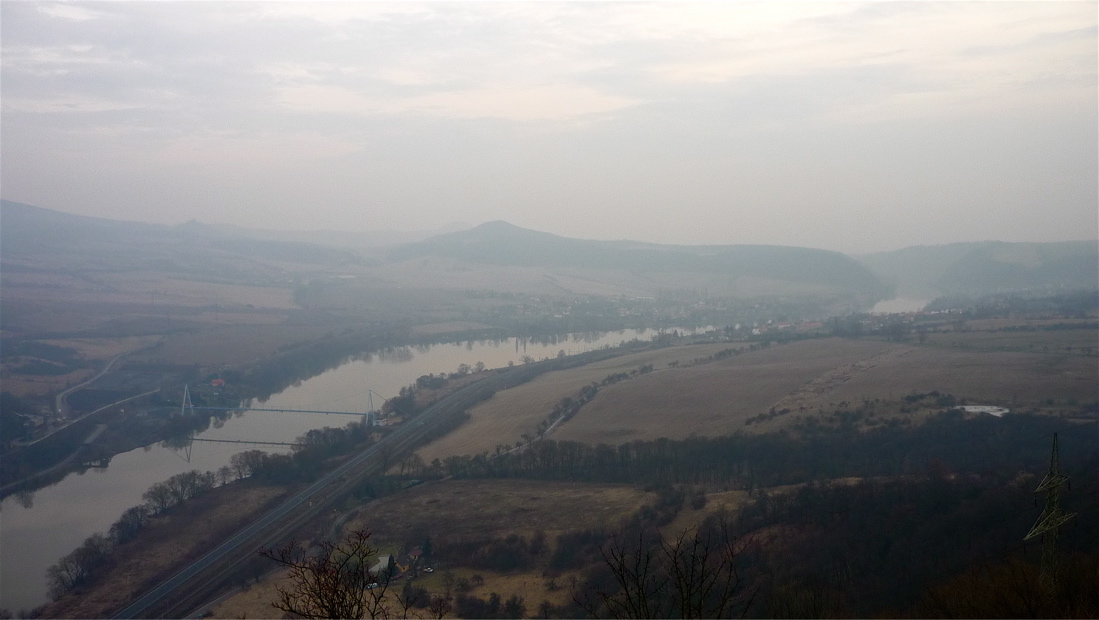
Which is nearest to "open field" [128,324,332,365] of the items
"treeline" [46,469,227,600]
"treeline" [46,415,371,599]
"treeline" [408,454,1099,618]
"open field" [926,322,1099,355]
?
"treeline" [46,415,371,599]

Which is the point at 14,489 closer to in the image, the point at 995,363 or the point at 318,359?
the point at 318,359

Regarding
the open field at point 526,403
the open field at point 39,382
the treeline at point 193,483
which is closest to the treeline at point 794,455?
the open field at point 526,403

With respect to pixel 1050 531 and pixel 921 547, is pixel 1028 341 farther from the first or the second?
pixel 1050 531

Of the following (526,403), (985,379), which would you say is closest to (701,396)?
(526,403)

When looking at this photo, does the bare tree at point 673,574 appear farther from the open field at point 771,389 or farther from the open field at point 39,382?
the open field at point 39,382

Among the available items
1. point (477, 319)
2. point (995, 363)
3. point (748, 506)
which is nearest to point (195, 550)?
point (748, 506)

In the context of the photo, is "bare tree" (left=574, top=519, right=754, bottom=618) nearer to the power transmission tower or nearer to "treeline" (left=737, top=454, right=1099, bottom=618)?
"treeline" (left=737, top=454, right=1099, bottom=618)
